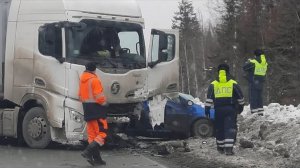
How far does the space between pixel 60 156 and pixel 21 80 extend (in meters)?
2.17

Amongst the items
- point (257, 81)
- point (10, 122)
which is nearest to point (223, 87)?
point (257, 81)

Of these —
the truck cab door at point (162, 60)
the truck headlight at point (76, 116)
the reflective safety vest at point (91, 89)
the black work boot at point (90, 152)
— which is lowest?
the black work boot at point (90, 152)

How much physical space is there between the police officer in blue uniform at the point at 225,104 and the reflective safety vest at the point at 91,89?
2521 mm

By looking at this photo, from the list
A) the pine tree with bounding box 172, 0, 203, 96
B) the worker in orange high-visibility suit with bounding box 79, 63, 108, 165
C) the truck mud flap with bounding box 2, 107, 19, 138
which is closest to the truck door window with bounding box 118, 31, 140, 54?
the worker in orange high-visibility suit with bounding box 79, 63, 108, 165

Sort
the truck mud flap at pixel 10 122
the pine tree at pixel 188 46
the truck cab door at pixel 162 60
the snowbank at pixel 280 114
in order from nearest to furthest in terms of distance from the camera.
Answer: the truck cab door at pixel 162 60, the truck mud flap at pixel 10 122, the snowbank at pixel 280 114, the pine tree at pixel 188 46

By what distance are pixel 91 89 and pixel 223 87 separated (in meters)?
2.83

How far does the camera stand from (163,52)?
13.7 m

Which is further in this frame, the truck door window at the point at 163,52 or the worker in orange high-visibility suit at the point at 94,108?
the truck door window at the point at 163,52

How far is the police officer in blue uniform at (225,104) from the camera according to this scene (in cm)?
1245

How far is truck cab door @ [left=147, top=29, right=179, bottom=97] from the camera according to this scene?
13.6 metres

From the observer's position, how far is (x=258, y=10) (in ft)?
145

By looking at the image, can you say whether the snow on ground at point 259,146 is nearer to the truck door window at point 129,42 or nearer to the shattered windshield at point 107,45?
the shattered windshield at point 107,45

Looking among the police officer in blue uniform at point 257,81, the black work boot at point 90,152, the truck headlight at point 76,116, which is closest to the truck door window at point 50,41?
the truck headlight at point 76,116

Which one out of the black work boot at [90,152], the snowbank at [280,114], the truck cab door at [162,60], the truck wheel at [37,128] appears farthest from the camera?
the snowbank at [280,114]
